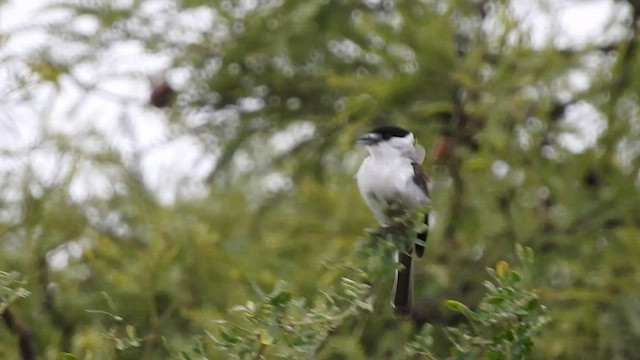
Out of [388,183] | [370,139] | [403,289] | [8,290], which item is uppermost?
[370,139]

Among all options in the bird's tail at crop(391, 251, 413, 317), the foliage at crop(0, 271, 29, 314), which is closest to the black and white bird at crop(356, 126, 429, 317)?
the bird's tail at crop(391, 251, 413, 317)

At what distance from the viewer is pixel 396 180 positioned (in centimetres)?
316

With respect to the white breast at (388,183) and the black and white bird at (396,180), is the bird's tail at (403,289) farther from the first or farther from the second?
the white breast at (388,183)

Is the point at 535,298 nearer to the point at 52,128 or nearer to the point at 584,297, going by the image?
the point at 584,297

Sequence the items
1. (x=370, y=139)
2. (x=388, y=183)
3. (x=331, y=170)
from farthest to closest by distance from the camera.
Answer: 1. (x=331, y=170)
2. (x=370, y=139)
3. (x=388, y=183)

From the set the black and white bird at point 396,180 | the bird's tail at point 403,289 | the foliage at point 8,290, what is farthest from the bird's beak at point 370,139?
the foliage at point 8,290

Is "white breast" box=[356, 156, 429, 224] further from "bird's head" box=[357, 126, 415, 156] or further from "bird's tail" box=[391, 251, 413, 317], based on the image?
"bird's tail" box=[391, 251, 413, 317]

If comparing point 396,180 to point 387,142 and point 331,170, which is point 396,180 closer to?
point 387,142

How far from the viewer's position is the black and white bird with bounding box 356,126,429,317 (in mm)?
3121

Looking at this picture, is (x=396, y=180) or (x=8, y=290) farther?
(x=396, y=180)

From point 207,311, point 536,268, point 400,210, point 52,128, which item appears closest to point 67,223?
point 52,128

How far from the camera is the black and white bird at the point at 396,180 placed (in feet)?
10.2

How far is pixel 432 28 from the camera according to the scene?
14.6 ft

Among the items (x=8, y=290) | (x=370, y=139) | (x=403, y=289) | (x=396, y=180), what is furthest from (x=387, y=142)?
(x=8, y=290)
